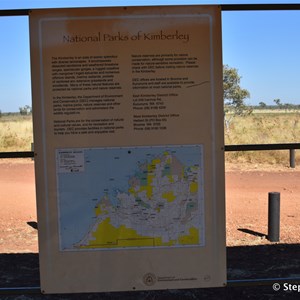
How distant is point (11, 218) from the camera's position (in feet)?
23.4

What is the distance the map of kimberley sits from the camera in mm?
2893

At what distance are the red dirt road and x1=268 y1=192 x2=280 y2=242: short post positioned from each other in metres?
0.10

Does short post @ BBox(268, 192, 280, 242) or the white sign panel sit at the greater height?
the white sign panel

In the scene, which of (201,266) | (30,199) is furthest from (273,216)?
(30,199)

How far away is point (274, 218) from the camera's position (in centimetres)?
563

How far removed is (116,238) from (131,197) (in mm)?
272

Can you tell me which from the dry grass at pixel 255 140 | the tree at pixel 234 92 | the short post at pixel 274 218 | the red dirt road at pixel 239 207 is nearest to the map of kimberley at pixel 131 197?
the red dirt road at pixel 239 207

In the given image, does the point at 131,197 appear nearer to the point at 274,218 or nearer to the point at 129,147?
the point at 129,147

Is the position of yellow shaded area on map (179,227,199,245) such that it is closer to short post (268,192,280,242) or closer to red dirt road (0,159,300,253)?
red dirt road (0,159,300,253)

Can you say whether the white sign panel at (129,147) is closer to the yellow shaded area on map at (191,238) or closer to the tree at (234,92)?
the yellow shaded area on map at (191,238)

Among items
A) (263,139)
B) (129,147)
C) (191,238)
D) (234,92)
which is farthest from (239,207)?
(234,92)

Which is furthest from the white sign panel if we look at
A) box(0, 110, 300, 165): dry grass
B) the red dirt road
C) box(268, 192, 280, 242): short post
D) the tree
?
the tree

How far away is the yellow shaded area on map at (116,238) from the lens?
2926 mm

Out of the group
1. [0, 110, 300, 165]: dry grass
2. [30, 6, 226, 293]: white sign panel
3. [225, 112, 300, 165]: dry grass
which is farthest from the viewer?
[0, 110, 300, 165]: dry grass
